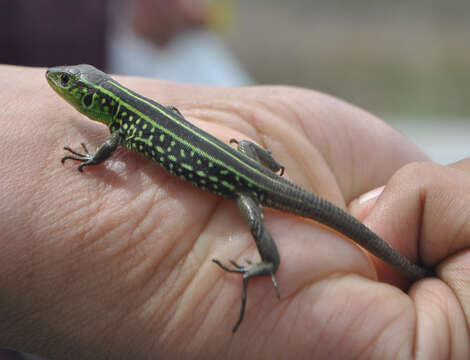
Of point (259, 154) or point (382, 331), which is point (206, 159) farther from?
point (382, 331)

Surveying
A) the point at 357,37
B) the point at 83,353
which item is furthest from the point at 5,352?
the point at 357,37

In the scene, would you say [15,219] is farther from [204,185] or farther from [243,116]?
[243,116]

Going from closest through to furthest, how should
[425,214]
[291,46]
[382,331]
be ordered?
[382,331] → [425,214] → [291,46]

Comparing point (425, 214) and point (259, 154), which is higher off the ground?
point (259, 154)

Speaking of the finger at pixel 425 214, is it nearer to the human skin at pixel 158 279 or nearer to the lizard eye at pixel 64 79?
the human skin at pixel 158 279

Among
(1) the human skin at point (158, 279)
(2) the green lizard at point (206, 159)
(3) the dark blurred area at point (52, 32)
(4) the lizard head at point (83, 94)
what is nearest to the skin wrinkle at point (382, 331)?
(1) the human skin at point (158, 279)

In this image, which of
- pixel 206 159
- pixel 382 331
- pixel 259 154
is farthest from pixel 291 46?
pixel 382 331

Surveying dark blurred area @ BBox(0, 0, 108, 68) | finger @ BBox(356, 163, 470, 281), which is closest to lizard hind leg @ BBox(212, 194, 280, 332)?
finger @ BBox(356, 163, 470, 281)
